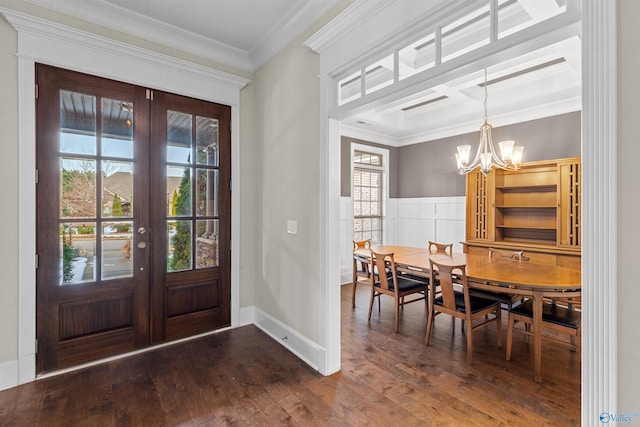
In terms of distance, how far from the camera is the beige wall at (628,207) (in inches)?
44.2

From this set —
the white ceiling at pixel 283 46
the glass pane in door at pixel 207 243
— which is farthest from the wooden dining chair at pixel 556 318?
the glass pane in door at pixel 207 243

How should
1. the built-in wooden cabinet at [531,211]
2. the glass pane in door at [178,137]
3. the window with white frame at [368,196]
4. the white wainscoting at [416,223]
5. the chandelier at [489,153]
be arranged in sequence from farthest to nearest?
the window with white frame at [368,196]
the white wainscoting at [416,223]
the built-in wooden cabinet at [531,211]
the chandelier at [489,153]
the glass pane in door at [178,137]

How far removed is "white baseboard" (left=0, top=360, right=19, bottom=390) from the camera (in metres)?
2.31

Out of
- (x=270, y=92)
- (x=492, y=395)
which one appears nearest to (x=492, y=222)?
(x=492, y=395)

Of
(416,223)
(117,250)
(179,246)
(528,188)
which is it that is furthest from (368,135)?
(117,250)

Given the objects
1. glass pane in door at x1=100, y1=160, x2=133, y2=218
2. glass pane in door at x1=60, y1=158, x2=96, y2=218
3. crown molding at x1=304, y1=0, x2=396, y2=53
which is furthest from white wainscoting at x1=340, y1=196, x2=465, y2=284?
glass pane in door at x1=60, y1=158, x2=96, y2=218

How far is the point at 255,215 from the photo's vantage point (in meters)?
3.59

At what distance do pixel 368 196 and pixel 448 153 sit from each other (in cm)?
169

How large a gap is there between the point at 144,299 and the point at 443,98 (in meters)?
4.83

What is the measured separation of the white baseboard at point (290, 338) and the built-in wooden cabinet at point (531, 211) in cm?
350

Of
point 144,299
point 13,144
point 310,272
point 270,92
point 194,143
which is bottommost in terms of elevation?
point 144,299

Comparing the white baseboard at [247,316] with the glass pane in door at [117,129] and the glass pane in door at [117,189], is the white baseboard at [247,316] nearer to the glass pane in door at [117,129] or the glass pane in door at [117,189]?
the glass pane in door at [117,189]

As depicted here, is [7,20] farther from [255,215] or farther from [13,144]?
[255,215]

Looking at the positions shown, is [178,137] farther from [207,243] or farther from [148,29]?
[207,243]
